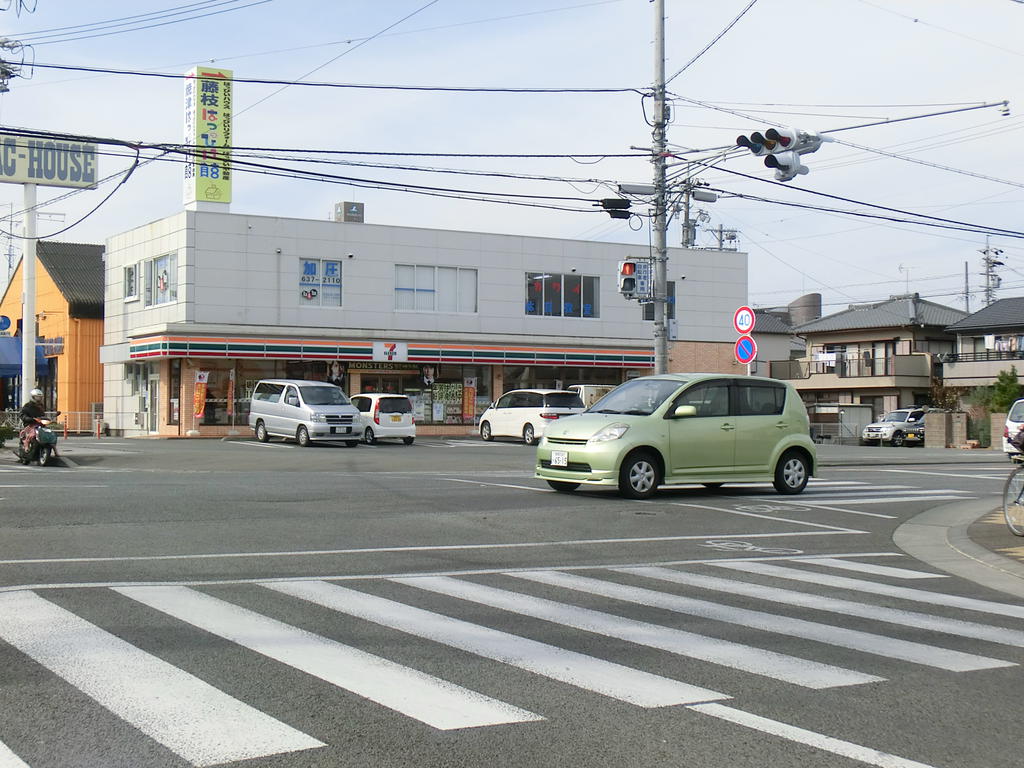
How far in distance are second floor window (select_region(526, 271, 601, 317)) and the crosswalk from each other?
114ft

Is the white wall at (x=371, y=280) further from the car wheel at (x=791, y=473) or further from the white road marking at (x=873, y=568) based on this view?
the white road marking at (x=873, y=568)

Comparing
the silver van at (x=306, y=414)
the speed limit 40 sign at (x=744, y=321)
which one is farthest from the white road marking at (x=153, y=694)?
the silver van at (x=306, y=414)

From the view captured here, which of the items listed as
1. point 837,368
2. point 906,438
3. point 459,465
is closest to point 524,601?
point 459,465

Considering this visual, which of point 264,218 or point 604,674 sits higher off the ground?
point 264,218

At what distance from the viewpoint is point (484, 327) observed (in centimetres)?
4244

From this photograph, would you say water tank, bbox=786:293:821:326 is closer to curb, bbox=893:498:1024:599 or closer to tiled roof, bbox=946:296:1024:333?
tiled roof, bbox=946:296:1024:333

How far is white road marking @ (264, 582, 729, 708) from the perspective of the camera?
521 centimetres

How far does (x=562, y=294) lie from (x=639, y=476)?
29872 millimetres

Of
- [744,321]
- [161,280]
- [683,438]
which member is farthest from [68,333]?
[683,438]

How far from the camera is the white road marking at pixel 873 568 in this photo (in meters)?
9.27

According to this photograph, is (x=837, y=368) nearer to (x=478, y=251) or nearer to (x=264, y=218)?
(x=478, y=251)

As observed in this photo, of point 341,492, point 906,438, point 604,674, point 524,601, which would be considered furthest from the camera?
point 906,438

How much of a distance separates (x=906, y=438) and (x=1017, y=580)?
129 feet

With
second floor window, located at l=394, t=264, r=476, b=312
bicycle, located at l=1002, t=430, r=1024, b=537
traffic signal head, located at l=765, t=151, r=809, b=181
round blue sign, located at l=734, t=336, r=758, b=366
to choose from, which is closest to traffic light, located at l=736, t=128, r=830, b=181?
traffic signal head, located at l=765, t=151, r=809, b=181
